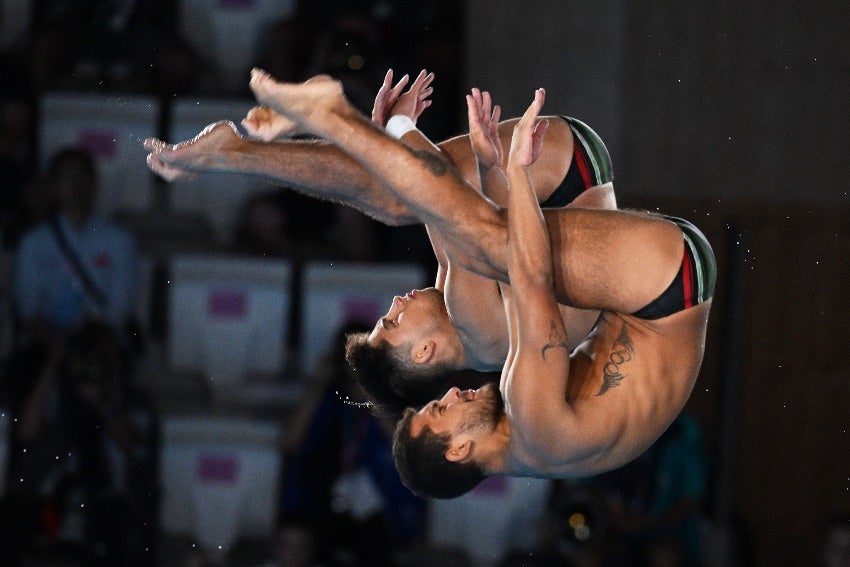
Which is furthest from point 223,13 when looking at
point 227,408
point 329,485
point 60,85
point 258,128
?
point 258,128

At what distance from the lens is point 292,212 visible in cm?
484

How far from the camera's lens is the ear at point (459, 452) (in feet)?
8.57

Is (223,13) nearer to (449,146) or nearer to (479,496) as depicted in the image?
(479,496)

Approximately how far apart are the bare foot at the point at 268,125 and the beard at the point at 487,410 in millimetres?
631

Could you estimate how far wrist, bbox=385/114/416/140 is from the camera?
2.67 meters

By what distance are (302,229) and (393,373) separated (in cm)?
195

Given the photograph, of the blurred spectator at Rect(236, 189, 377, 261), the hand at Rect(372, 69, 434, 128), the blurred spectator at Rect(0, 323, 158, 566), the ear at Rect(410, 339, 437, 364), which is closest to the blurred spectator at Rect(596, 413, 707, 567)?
the blurred spectator at Rect(236, 189, 377, 261)

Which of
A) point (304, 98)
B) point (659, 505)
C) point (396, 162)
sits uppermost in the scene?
point (304, 98)

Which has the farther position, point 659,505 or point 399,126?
point 659,505

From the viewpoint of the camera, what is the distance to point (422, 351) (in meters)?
2.90

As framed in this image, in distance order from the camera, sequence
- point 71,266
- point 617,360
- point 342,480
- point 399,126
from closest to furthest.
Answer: point 617,360 → point 399,126 → point 342,480 → point 71,266

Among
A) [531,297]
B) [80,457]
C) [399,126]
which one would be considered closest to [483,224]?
[531,297]

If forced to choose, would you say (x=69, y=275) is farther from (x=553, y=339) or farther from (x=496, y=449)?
(x=553, y=339)

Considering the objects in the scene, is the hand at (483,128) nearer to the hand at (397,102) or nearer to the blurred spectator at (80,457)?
the hand at (397,102)
